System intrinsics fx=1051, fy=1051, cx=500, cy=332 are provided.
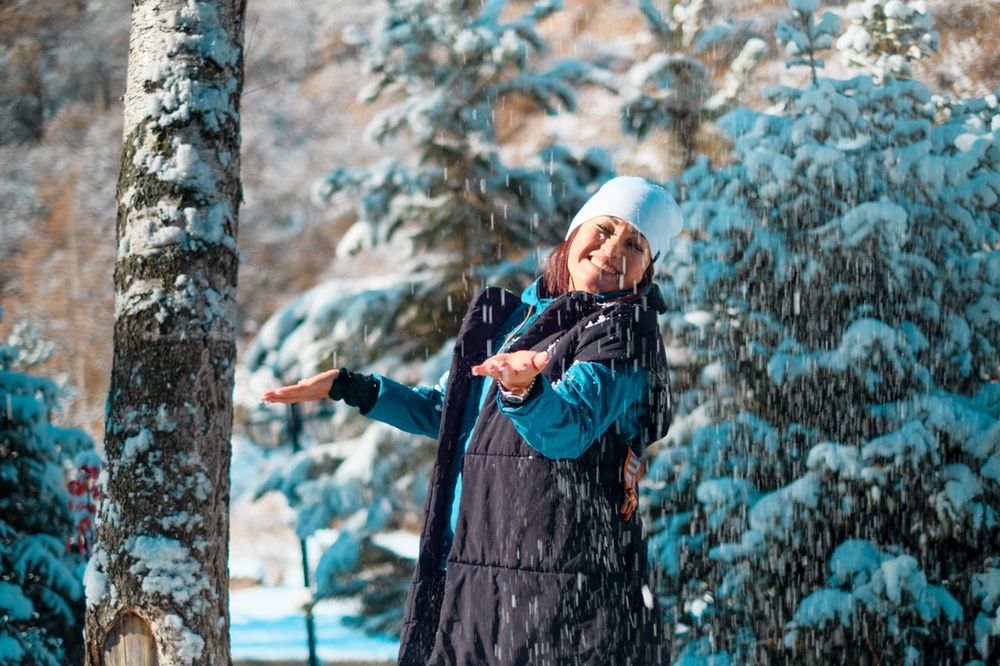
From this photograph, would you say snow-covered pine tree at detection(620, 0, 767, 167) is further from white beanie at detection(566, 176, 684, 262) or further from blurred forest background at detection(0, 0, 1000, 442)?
blurred forest background at detection(0, 0, 1000, 442)

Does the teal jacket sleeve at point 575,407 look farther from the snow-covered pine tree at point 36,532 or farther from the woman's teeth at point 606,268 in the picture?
the snow-covered pine tree at point 36,532

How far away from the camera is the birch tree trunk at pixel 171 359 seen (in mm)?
2635

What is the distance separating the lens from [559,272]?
93.4 inches

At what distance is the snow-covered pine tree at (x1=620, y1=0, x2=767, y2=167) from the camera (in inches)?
255

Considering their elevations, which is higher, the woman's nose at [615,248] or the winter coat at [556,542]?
the woman's nose at [615,248]

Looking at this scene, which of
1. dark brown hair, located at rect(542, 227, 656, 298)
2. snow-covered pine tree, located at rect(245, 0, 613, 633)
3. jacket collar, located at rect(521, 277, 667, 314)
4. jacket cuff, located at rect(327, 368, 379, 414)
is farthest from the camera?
snow-covered pine tree, located at rect(245, 0, 613, 633)

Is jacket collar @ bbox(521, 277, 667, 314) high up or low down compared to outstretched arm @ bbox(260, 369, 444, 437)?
up

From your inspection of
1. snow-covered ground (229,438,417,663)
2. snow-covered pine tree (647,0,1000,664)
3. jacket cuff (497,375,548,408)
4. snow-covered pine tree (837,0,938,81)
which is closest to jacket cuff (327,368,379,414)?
jacket cuff (497,375,548,408)

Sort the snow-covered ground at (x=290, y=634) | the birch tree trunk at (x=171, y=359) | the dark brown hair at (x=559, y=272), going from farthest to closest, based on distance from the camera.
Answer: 1. the snow-covered ground at (x=290, y=634)
2. the birch tree trunk at (x=171, y=359)
3. the dark brown hair at (x=559, y=272)

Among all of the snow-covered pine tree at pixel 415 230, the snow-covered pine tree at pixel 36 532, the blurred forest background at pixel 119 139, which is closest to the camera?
the snow-covered pine tree at pixel 36 532

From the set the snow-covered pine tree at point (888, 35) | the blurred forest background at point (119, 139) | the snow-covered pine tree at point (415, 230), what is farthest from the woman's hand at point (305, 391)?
the blurred forest background at point (119, 139)

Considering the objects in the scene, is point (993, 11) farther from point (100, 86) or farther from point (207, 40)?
point (100, 86)

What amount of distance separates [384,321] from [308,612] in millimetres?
1906

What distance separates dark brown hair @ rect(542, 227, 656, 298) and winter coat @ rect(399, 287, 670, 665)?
0.46ft
